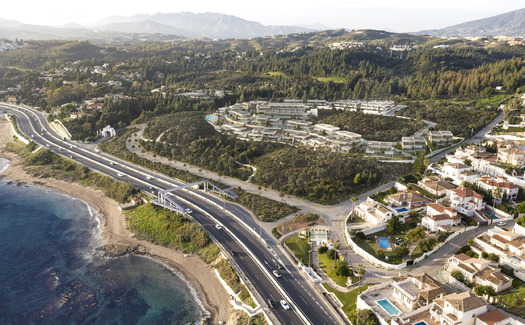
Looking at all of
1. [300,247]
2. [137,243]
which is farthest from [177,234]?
[300,247]

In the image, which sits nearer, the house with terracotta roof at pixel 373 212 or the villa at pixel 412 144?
the house with terracotta roof at pixel 373 212

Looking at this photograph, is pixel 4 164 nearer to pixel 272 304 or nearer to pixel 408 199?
pixel 272 304

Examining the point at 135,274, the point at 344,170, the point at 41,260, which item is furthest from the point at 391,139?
the point at 41,260

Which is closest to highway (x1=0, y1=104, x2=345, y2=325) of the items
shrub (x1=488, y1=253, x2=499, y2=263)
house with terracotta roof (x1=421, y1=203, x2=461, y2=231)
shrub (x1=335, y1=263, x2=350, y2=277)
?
shrub (x1=335, y1=263, x2=350, y2=277)

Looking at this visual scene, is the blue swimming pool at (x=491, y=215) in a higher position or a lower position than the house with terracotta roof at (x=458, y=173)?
lower

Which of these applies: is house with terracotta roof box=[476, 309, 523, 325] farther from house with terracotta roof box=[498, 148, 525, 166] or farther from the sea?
house with terracotta roof box=[498, 148, 525, 166]

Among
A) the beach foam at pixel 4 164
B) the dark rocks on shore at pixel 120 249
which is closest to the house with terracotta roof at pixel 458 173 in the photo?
A: the dark rocks on shore at pixel 120 249

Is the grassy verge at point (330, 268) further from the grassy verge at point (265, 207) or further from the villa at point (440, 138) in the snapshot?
the villa at point (440, 138)
